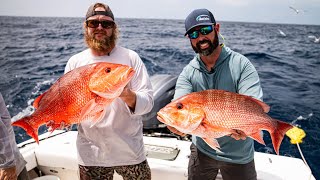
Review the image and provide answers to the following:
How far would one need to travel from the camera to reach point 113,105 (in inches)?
104

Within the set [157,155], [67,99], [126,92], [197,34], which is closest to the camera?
[67,99]

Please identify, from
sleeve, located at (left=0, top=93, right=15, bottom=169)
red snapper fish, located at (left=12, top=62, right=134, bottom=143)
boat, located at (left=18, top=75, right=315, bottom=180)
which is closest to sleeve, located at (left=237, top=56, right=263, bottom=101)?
red snapper fish, located at (left=12, top=62, right=134, bottom=143)

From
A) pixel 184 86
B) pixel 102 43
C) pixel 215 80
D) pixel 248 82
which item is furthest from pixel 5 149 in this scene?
pixel 248 82

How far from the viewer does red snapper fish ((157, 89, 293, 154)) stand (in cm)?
190

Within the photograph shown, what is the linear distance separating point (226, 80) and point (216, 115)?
0.78 metres

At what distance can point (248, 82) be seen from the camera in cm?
245

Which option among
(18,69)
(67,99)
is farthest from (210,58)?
(18,69)

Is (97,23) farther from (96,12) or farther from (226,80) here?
(226,80)

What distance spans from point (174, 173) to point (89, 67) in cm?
193

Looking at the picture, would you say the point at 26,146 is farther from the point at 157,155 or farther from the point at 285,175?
the point at 285,175

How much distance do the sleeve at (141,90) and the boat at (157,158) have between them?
1.25 metres

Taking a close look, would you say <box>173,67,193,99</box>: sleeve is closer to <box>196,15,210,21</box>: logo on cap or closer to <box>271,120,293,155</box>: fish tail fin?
<box>196,15,210,21</box>: logo on cap

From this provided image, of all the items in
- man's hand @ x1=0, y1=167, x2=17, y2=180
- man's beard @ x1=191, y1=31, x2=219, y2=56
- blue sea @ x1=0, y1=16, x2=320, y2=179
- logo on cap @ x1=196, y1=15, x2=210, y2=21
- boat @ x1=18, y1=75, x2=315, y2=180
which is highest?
logo on cap @ x1=196, y1=15, x2=210, y2=21

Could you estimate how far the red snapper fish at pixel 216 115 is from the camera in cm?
190
